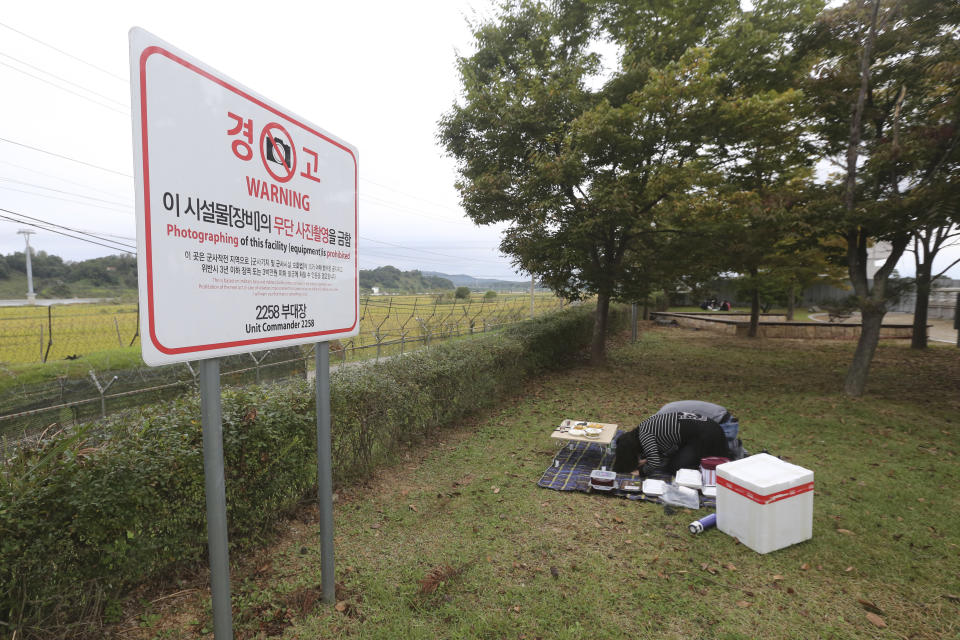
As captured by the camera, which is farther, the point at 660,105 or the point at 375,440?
the point at 660,105

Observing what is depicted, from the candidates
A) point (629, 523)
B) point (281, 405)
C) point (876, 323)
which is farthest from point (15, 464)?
point (876, 323)

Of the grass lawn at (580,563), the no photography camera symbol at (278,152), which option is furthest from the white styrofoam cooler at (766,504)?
the no photography camera symbol at (278,152)

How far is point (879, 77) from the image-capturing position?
25.9 ft

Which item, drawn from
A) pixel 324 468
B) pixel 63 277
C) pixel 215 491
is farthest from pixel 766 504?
pixel 63 277

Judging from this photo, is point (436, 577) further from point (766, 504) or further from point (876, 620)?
point (876, 620)

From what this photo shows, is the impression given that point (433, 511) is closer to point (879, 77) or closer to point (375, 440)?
point (375, 440)

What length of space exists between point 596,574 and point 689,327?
22885 mm

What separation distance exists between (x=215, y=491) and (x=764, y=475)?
4134 millimetres

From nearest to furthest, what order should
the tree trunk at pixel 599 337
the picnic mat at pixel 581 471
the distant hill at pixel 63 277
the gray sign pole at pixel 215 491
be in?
1. the gray sign pole at pixel 215 491
2. the picnic mat at pixel 581 471
3. the tree trunk at pixel 599 337
4. the distant hill at pixel 63 277

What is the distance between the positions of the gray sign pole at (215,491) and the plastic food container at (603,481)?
12.3 feet

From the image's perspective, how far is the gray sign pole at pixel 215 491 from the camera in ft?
6.12

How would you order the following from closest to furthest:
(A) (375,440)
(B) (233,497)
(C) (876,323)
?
1. (B) (233,497)
2. (A) (375,440)
3. (C) (876,323)

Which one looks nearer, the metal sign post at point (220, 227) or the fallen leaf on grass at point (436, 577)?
the metal sign post at point (220, 227)

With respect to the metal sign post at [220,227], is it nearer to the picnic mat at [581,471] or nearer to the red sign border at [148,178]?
the red sign border at [148,178]
